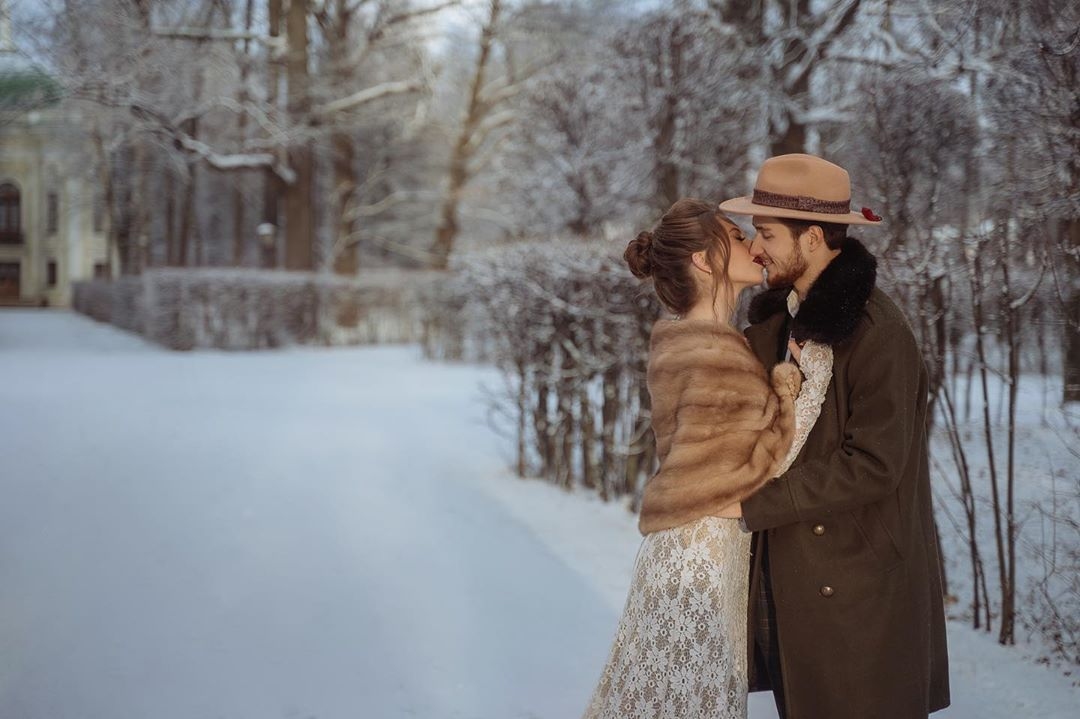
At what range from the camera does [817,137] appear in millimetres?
12398

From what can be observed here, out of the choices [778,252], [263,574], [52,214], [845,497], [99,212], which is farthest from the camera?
[99,212]

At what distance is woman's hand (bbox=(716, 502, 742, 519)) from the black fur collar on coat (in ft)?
1.43

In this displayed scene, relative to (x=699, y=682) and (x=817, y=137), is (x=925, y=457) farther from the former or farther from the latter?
(x=817, y=137)

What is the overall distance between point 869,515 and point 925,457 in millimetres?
287

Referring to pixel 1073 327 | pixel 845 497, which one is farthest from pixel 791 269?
pixel 1073 327

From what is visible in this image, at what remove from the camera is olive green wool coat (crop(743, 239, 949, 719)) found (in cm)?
221

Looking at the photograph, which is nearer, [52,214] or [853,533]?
[853,533]

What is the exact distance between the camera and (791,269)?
2.41m

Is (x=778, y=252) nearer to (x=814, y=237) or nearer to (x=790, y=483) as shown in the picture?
(x=814, y=237)

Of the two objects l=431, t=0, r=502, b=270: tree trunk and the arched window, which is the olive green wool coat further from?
Answer: l=431, t=0, r=502, b=270: tree trunk

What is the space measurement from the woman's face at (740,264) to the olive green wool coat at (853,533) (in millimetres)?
170

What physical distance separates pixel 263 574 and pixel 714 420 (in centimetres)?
358

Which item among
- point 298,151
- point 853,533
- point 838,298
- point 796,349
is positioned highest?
point 298,151

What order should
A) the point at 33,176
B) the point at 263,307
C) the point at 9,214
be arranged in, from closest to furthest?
the point at 9,214 < the point at 33,176 < the point at 263,307
